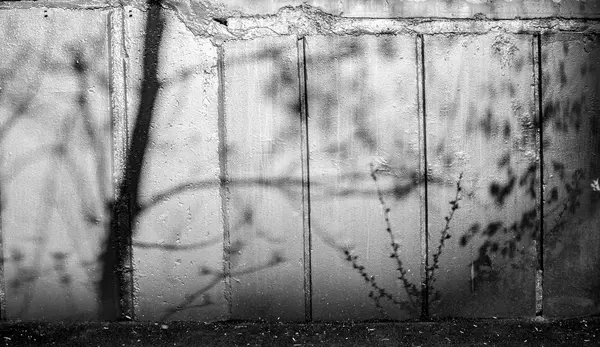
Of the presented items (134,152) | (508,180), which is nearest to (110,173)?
(134,152)

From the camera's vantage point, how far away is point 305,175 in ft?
7.24

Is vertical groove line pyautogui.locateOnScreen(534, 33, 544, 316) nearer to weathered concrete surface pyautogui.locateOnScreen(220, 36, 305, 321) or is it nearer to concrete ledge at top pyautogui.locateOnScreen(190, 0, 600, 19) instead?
concrete ledge at top pyautogui.locateOnScreen(190, 0, 600, 19)

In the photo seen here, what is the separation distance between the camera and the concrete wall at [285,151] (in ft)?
7.15

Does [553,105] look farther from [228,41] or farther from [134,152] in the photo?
[134,152]

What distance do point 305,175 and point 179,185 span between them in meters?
0.46

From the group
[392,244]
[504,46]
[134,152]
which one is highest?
[504,46]

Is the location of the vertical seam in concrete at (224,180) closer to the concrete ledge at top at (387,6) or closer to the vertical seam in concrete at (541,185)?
the concrete ledge at top at (387,6)

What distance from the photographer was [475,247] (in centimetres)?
225

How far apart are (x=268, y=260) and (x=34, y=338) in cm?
86

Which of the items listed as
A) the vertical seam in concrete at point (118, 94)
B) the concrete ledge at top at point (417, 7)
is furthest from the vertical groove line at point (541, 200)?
the vertical seam in concrete at point (118, 94)

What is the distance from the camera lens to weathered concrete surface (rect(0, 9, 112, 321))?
216cm

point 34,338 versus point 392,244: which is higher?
point 392,244

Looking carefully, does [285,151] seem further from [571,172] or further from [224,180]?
[571,172]

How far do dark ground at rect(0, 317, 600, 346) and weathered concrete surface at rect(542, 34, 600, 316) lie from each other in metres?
0.12
